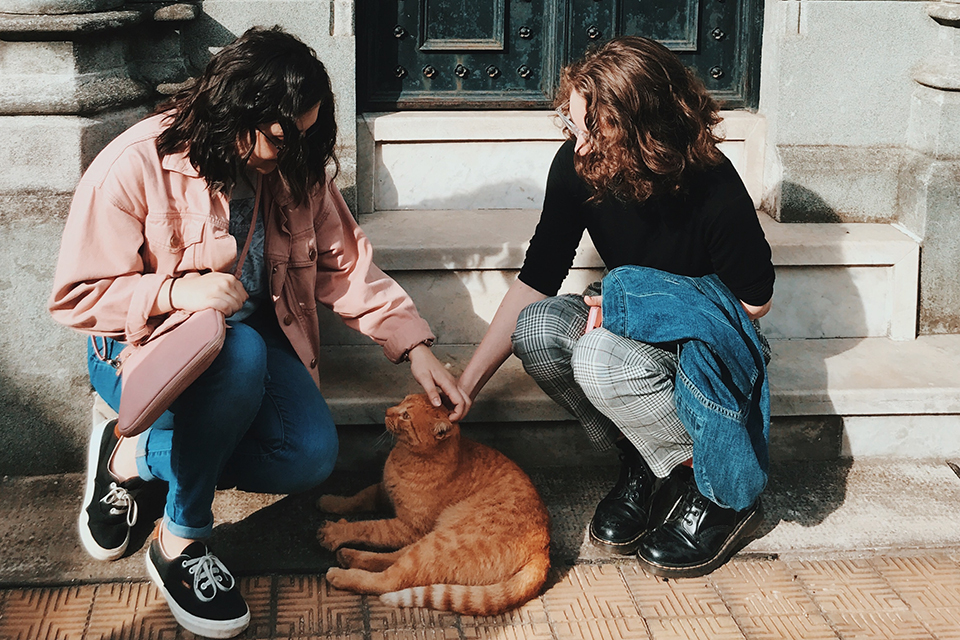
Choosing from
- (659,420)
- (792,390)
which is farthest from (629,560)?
(792,390)

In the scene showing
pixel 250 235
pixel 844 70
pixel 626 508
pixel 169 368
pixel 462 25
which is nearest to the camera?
pixel 169 368

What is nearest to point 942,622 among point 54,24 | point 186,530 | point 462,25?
point 186,530

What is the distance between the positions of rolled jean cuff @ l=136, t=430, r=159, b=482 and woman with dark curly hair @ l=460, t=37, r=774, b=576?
94 centimetres

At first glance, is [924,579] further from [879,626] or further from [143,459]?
[143,459]

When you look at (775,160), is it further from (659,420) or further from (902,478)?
(659,420)

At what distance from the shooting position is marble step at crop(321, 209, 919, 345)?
3.64m

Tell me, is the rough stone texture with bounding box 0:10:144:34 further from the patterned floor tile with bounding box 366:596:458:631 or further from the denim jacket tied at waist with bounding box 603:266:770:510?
the patterned floor tile with bounding box 366:596:458:631

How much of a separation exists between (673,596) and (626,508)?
1.12 ft

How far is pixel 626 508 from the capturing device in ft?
10.1

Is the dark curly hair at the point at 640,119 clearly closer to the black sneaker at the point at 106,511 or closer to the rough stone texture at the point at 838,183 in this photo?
the rough stone texture at the point at 838,183

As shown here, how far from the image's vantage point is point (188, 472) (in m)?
2.59

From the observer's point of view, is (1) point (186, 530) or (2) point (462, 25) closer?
(1) point (186, 530)

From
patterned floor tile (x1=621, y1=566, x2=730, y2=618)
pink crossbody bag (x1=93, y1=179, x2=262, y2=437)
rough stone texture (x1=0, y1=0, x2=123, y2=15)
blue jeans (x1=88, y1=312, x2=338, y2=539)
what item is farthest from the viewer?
rough stone texture (x1=0, y1=0, x2=123, y2=15)

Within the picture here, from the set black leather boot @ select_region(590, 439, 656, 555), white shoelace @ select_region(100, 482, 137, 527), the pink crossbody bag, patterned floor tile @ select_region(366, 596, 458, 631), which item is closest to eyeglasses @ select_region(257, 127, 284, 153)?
the pink crossbody bag
